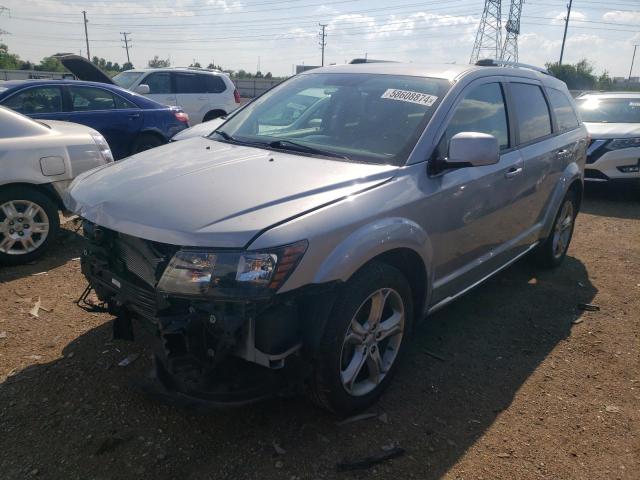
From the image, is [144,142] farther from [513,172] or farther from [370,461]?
[370,461]

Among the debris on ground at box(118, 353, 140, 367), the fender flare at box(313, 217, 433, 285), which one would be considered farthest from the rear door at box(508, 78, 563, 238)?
the debris on ground at box(118, 353, 140, 367)

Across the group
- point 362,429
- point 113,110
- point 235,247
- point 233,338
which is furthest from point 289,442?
point 113,110

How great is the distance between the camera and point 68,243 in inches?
207

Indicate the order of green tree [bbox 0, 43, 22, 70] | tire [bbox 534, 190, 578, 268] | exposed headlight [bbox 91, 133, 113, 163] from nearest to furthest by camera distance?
tire [bbox 534, 190, 578, 268] < exposed headlight [bbox 91, 133, 113, 163] < green tree [bbox 0, 43, 22, 70]

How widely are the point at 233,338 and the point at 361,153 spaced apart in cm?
138

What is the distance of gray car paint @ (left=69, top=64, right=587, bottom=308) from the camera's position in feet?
7.47

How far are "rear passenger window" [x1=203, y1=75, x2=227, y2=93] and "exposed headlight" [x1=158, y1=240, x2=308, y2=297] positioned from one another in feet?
36.0

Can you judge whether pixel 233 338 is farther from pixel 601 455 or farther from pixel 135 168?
pixel 601 455

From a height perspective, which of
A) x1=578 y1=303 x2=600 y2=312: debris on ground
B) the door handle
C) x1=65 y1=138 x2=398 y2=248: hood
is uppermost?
x1=65 y1=138 x2=398 y2=248: hood

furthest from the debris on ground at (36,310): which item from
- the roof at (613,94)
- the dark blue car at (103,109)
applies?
the roof at (613,94)

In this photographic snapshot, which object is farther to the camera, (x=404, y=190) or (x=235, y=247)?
(x=404, y=190)

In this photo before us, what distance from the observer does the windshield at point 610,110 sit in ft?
30.1

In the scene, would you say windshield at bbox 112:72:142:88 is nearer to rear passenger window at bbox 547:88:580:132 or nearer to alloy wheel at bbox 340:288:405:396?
rear passenger window at bbox 547:88:580:132

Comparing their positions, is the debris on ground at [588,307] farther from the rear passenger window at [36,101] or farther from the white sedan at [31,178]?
the rear passenger window at [36,101]
